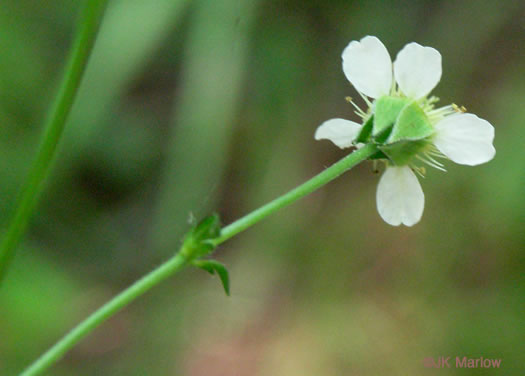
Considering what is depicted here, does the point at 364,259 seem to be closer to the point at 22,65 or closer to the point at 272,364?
the point at 272,364

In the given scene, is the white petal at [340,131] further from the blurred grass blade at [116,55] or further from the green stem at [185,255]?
the blurred grass blade at [116,55]

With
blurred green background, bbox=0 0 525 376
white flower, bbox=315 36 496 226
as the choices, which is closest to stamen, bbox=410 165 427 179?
white flower, bbox=315 36 496 226

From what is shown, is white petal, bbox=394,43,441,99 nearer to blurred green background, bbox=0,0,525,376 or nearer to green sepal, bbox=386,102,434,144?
green sepal, bbox=386,102,434,144

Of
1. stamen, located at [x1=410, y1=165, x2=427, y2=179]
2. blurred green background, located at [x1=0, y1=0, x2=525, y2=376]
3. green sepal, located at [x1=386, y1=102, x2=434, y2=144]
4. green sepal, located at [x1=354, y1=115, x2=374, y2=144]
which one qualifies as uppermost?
green sepal, located at [x1=386, y1=102, x2=434, y2=144]

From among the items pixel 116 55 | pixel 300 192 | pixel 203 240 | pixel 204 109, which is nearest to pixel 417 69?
pixel 300 192

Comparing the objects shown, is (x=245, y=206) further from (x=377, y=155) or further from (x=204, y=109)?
(x=377, y=155)

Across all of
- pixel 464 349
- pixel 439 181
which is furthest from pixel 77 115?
pixel 464 349

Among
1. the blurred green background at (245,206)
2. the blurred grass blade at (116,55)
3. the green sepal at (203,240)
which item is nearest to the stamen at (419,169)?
the green sepal at (203,240)
